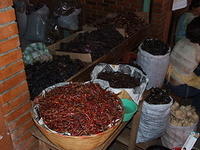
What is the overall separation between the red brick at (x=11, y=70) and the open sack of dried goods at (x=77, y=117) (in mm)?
281

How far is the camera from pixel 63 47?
305 cm

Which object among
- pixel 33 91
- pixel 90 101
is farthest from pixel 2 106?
pixel 90 101

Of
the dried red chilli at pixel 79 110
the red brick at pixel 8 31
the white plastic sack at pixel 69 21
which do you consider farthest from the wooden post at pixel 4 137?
the white plastic sack at pixel 69 21

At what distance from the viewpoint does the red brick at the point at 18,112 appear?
181 cm

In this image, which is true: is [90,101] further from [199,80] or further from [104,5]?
[104,5]

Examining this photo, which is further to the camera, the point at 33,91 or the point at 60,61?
the point at 60,61

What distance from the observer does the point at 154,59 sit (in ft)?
10.2

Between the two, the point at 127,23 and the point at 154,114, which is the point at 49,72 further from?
the point at 127,23

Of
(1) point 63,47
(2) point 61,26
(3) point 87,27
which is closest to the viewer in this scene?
(1) point 63,47

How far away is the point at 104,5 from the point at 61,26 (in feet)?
3.32

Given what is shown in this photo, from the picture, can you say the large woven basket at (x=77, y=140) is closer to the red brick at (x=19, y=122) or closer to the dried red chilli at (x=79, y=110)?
the dried red chilli at (x=79, y=110)

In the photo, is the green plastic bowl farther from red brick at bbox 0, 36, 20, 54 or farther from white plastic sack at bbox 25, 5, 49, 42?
white plastic sack at bbox 25, 5, 49, 42

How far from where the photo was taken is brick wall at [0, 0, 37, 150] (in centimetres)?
158

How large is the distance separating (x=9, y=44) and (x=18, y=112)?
0.59 meters
